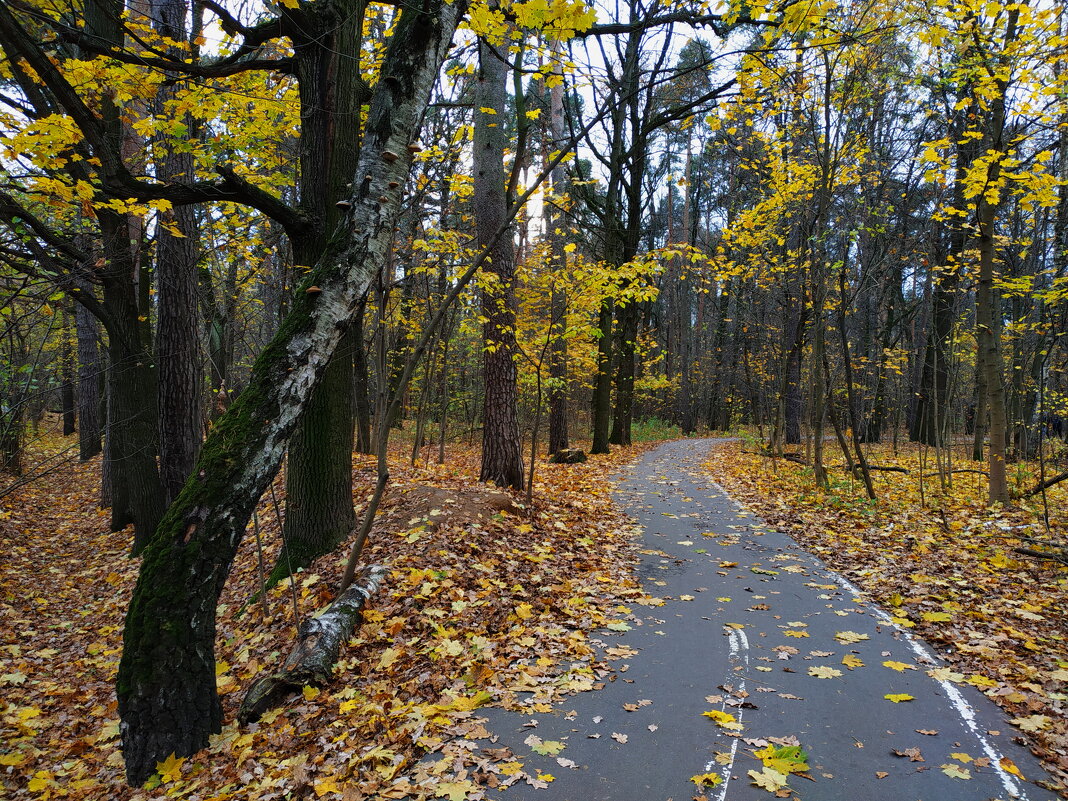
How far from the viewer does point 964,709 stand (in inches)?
142

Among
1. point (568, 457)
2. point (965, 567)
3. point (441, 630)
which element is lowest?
point (441, 630)

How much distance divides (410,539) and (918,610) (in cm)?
529

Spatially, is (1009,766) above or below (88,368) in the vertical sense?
below

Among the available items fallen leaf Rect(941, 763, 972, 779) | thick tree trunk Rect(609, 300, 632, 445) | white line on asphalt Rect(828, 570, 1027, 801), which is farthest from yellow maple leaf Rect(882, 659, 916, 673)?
thick tree trunk Rect(609, 300, 632, 445)

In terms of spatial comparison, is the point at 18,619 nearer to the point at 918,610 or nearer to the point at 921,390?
the point at 918,610

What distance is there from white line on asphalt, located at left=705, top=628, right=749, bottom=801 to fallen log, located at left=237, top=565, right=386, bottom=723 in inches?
115

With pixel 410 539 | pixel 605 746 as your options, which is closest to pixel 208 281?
pixel 410 539

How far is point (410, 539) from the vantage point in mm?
6191

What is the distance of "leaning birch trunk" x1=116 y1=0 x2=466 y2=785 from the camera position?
3.52m

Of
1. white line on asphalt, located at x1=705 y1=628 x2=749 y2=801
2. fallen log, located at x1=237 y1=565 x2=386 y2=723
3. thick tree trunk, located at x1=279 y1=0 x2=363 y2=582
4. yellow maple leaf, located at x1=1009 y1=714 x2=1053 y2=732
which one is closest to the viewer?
white line on asphalt, located at x1=705 y1=628 x2=749 y2=801

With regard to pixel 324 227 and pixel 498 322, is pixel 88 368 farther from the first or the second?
pixel 324 227

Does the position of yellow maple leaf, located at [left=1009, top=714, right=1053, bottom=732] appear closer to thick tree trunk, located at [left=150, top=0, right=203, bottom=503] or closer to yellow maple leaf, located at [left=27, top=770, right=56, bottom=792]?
yellow maple leaf, located at [left=27, top=770, right=56, bottom=792]

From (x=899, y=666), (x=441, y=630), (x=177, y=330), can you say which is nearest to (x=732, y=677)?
(x=899, y=666)

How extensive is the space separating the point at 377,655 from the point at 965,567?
6566mm
